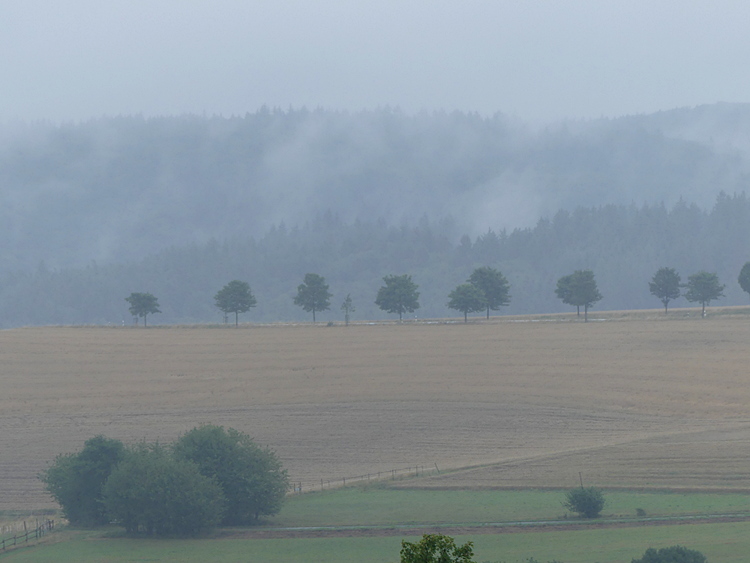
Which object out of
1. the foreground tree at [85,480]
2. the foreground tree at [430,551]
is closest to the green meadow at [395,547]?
the foreground tree at [85,480]

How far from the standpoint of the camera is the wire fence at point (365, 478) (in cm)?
5128

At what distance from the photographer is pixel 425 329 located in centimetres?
9994

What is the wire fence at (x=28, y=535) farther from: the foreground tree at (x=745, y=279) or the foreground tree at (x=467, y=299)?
the foreground tree at (x=745, y=279)

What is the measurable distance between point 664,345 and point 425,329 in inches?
1008

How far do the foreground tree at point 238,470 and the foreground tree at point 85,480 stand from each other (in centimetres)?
370

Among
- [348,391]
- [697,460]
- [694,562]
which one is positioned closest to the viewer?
[694,562]

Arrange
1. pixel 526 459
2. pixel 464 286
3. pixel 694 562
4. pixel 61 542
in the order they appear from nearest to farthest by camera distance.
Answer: pixel 694 562 < pixel 61 542 < pixel 526 459 < pixel 464 286

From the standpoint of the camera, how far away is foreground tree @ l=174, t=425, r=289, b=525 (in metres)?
46.2

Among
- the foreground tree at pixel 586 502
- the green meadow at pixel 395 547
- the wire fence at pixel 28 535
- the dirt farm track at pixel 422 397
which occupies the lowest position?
the green meadow at pixel 395 547

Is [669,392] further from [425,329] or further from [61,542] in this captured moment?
[61,542]

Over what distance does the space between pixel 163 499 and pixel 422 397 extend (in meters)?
30.9

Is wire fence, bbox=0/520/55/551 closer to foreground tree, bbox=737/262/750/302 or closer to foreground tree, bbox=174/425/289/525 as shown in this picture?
foreground tree, bbox=174/425/289/525

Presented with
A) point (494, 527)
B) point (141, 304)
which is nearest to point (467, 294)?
point (141, 304)

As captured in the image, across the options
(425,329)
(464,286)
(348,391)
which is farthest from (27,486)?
(464,286)
